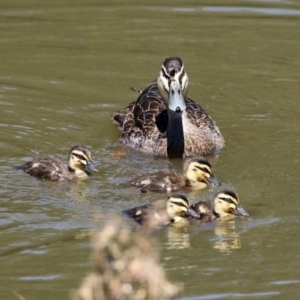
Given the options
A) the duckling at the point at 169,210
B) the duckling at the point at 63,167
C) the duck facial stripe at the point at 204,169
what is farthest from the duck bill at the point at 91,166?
the duckling at the point at 169,210

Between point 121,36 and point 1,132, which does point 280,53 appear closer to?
point 121,36

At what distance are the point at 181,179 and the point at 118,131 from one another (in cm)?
194

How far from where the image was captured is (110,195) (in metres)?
8.48

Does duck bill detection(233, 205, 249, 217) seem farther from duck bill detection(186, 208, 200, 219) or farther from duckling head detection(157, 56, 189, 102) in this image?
duckling head detection(157, 56, 189, 102)

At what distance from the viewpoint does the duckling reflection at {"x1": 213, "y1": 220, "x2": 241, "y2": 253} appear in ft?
23.9

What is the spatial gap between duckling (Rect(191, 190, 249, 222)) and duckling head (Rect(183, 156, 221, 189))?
2.28 ft

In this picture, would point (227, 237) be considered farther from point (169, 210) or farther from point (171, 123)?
point (171, 123)

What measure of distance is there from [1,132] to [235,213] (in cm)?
305

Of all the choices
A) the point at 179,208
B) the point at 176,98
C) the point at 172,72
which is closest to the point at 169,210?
the point at 179,208

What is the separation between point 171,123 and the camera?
10.1m

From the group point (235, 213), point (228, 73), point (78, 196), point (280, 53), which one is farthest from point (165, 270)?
point (280, 53)

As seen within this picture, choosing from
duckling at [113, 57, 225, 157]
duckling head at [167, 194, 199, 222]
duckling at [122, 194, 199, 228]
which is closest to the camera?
duckling at [122, 194, 199, 228]

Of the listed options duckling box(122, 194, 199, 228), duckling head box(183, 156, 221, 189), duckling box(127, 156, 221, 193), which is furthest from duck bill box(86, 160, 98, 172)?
duckling box(122, 194, 199, 228)

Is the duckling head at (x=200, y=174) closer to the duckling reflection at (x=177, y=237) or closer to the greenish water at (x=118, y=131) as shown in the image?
the greenish water at (x=118, y=131)
